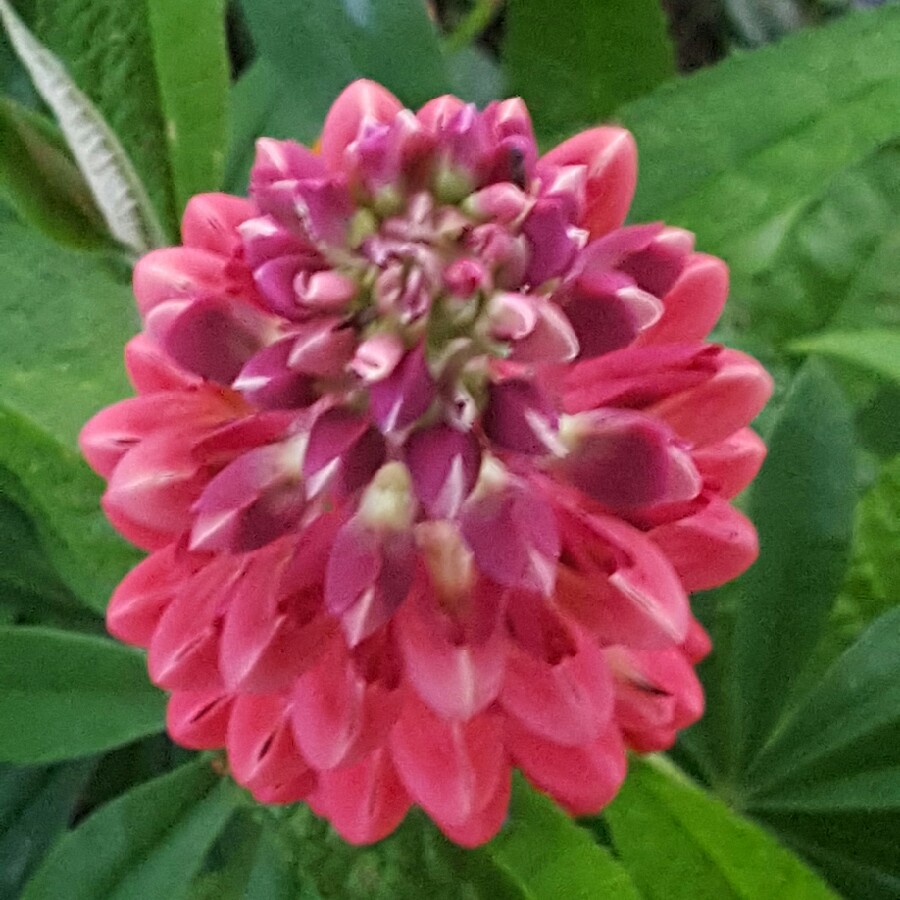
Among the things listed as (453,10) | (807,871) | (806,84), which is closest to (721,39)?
(453,10)

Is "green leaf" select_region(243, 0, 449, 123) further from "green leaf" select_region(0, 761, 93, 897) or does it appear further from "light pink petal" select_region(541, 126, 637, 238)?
"green leaf" select_region(0, 761, 93, 897)

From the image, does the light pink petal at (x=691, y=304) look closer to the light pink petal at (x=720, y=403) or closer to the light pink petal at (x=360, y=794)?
the light pink petal at (x=720, y=403)

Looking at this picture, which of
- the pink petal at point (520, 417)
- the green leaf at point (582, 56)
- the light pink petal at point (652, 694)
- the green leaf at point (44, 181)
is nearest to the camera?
the pink petal at point (520, 417)

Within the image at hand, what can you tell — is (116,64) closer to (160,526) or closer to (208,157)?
(208,157)

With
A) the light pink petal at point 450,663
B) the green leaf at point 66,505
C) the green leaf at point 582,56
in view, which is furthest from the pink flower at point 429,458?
the green leaf at point 582,56

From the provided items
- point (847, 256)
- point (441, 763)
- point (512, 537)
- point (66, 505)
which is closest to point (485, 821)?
point (441, 763)

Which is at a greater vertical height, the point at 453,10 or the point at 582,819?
the point at 453,10
